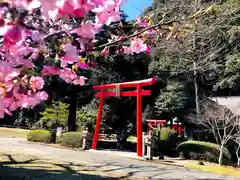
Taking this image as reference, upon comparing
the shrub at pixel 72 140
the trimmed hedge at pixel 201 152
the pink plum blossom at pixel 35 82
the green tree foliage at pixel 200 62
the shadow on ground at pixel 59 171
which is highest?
the green tree foliage at pixel 200 62

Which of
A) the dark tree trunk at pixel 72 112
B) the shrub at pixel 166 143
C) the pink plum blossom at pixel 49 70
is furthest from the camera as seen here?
the dark tree trunk at pixel 72 112

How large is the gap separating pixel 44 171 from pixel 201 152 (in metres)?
8.20

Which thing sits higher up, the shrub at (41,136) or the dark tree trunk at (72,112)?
the dark tree trunk at (72,112)

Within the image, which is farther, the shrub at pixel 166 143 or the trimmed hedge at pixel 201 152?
the shrub at pixel 166 143

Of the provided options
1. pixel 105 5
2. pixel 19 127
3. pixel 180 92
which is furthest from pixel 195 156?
pixel 19 127

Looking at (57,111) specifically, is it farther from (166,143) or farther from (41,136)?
(166,143)

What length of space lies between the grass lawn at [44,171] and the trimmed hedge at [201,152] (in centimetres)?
637

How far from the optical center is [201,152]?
13.8 metres

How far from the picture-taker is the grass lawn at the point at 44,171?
6586 mm

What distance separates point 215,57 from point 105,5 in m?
16.2

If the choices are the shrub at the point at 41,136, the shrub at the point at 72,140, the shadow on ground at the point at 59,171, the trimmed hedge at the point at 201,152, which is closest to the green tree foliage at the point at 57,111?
the shrub at the point at 41,136

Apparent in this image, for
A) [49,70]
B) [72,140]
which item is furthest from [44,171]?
[72,140]

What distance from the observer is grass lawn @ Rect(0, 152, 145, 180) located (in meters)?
6.59

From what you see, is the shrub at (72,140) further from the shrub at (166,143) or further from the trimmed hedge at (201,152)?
the trimmed hedge at (201,152)
